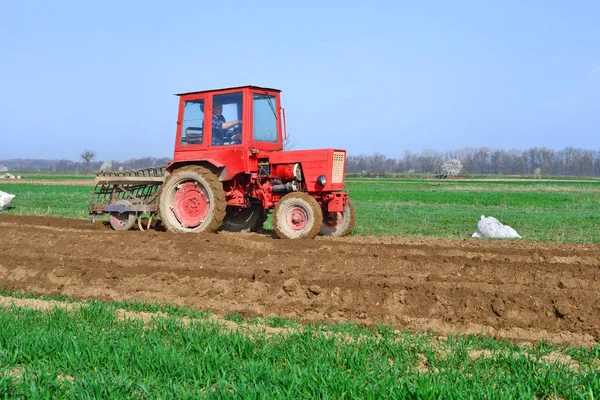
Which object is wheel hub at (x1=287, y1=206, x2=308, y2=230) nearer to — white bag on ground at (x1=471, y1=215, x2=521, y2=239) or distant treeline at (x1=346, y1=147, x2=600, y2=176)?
white bag on ground at (x1=471, y1=215, x2=521, y2=239)

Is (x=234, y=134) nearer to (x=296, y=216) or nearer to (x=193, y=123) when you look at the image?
(x=193, y=123)

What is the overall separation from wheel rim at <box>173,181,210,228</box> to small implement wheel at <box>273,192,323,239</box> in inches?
51.9

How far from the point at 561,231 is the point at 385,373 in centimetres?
1153

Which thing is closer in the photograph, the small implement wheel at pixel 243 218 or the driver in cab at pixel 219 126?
the driver in cab at pixel 219 126

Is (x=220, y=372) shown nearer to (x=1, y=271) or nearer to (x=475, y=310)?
(x=475, y=310)

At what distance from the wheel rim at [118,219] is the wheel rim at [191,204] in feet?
5.10

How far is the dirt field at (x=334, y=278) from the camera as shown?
6305 mm

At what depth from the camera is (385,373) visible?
446 centimetres

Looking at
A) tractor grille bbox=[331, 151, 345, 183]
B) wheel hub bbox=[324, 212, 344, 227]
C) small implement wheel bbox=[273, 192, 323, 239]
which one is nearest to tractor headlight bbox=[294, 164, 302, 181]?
small implement wheel bbox=[273, 192, 323, 239]

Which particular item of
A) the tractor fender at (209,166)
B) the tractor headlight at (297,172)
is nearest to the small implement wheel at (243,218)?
the tractor fender at (209,166)

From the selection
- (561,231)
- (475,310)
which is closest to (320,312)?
(475,310)

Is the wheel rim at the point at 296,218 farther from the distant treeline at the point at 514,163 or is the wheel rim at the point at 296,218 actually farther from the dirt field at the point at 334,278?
the distant treeline at the point at 514,163

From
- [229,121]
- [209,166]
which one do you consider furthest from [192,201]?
[229,121]

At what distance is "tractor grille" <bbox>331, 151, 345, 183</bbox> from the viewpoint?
10.9 meters
